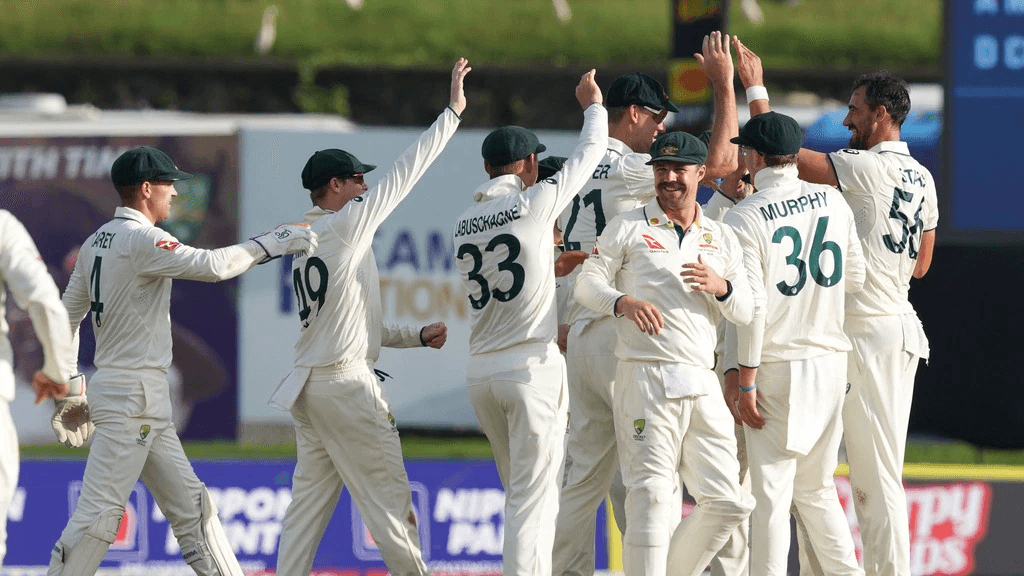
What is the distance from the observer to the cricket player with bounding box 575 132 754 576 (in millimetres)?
6238

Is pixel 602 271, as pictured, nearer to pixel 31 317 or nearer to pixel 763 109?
pixel 763 109

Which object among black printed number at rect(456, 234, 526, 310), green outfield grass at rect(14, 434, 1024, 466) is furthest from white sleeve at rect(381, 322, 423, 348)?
green outfield grass at rect(14, 434, 1024, 466)

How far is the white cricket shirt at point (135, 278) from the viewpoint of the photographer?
648cm

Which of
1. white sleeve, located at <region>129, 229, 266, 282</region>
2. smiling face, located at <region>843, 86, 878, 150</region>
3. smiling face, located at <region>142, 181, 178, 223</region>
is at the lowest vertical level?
white sleeve, located at <region>129, 229, 266, 282</region>

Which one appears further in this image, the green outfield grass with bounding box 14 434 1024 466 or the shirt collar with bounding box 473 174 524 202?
the green outfield grass with bounding box 14 434 1024 466

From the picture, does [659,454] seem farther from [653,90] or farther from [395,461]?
[653,90]

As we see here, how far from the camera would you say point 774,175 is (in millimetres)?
6594

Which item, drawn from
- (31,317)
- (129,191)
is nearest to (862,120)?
(129,191)

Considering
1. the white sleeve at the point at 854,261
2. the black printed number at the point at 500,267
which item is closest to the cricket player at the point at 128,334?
the black printed number at the point at 500,267

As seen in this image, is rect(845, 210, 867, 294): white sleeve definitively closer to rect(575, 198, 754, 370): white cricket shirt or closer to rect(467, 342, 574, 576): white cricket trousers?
rect(575, 198, 754, 370): white cricket shirt

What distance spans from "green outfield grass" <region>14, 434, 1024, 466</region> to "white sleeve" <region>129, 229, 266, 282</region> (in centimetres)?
446

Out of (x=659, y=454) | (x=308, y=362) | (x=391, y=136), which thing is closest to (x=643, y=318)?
(x=659, y=454)

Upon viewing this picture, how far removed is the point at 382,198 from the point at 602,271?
3.55 ft

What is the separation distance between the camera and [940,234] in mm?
9875
